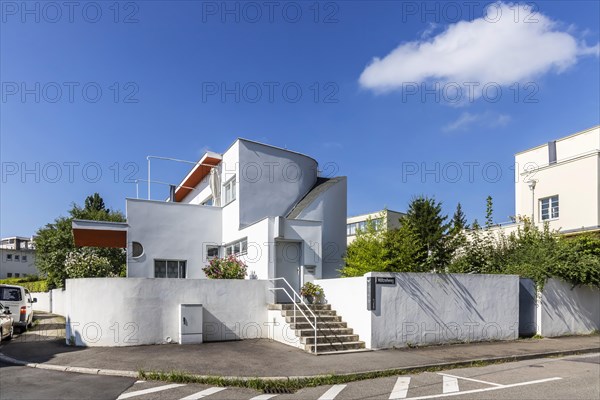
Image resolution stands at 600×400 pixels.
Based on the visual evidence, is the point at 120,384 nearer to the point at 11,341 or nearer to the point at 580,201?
the point at 11,341

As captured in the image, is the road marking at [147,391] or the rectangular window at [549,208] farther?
the rectangular window at [549,208]

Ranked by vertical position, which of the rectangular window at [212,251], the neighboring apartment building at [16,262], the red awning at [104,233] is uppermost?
the red awning at [104,233]

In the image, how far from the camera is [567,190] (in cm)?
2667

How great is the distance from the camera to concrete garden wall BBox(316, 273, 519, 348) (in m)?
13.8

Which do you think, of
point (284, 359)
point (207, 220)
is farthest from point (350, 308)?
point (207, 220)

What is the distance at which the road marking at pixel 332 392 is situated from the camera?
8368mm

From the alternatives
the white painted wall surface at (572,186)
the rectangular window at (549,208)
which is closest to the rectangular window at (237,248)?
the white painted wall surface at (572,186)

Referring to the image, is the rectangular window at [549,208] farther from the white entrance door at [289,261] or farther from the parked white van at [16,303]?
the parked white van at [16,303]

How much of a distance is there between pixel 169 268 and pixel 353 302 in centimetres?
937

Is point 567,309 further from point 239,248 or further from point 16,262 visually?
point 16,262

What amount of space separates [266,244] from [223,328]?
11.5 ft

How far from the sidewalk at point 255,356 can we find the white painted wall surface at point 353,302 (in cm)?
88

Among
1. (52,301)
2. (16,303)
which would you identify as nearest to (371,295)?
(16,303)

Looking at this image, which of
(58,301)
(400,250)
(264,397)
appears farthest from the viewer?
(58,301)
